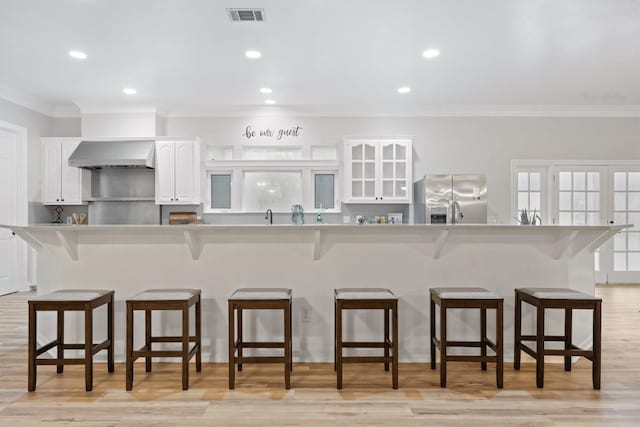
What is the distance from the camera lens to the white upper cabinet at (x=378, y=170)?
6.20 m

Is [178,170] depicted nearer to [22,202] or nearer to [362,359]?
[22,202]

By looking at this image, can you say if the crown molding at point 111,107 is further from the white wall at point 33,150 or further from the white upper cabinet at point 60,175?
the white wall at point 33,150

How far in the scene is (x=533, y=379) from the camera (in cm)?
280

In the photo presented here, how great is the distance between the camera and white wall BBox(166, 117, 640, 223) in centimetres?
651

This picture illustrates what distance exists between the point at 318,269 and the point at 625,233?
587 centimetres

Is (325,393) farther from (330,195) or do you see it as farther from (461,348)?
(330,195)

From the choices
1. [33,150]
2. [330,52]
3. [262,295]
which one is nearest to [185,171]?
[33,150]

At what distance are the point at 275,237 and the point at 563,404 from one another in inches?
81.6

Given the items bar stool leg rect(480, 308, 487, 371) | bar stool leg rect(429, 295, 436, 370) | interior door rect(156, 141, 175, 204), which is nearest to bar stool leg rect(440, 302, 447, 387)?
bar stool leg rect(429, 295, 436, 370)

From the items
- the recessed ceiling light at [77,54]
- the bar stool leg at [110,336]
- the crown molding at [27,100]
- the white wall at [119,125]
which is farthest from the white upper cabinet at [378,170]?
the crown molding at [27,100]

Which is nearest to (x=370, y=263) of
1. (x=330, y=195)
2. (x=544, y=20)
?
(x=544, y=20)

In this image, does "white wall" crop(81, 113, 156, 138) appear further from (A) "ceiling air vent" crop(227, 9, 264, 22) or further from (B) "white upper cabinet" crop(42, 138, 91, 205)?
(A) "ceiling air vent" crop(227, 9, 264, 22)

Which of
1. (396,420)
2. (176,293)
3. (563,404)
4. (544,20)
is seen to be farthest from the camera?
(544,20)

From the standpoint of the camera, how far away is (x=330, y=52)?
421 cm
